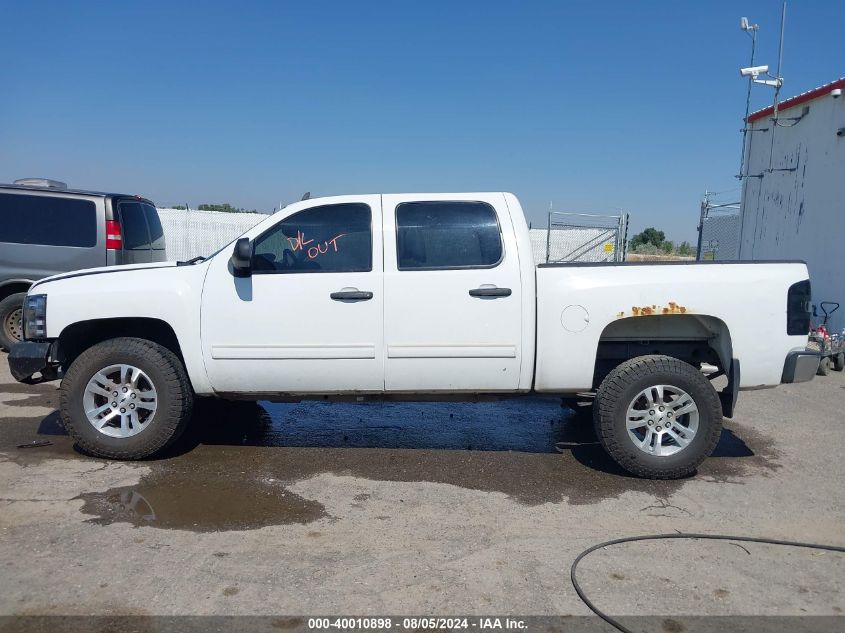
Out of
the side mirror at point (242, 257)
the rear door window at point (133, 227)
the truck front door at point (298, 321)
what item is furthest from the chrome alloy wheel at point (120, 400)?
the rear door window at point (133, 227)

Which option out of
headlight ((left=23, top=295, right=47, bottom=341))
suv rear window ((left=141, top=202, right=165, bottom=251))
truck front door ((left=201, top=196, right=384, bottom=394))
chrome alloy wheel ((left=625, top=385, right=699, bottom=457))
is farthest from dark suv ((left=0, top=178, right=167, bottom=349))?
chrome alloy wheel ((left=625, top=385, right=699, bottom=457))

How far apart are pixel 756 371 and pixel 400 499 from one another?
271 cm

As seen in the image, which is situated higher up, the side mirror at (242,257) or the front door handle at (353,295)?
the side mirror at (242,257)

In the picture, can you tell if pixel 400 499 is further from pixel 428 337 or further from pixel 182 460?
pixel 182 460

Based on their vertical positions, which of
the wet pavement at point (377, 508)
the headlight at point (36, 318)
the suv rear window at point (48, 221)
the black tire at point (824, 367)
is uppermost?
the suv rear window at point (48, 221)

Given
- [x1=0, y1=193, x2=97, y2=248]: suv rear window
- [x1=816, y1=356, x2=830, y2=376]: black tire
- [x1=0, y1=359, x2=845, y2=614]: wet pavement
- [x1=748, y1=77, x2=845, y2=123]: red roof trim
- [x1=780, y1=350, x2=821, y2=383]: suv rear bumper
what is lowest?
[x1=816, y1=356, x2=830, y2=376]: black tire

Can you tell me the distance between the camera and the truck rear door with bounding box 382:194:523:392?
16.4ft

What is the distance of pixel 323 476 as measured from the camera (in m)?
4.99

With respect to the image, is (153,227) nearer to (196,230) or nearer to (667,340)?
(667,340)

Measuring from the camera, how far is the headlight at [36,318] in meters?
5.10

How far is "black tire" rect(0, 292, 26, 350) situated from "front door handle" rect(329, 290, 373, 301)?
6.27 m

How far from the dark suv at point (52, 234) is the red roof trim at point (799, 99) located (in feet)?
37.4

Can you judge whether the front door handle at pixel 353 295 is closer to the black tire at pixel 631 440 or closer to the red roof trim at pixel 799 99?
the black tire at pixel 631 440

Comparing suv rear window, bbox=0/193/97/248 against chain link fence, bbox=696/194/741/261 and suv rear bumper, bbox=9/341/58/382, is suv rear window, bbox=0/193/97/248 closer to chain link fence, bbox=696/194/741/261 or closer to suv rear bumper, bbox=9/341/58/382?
suv rear bumper, bbox=9/341/58/382
